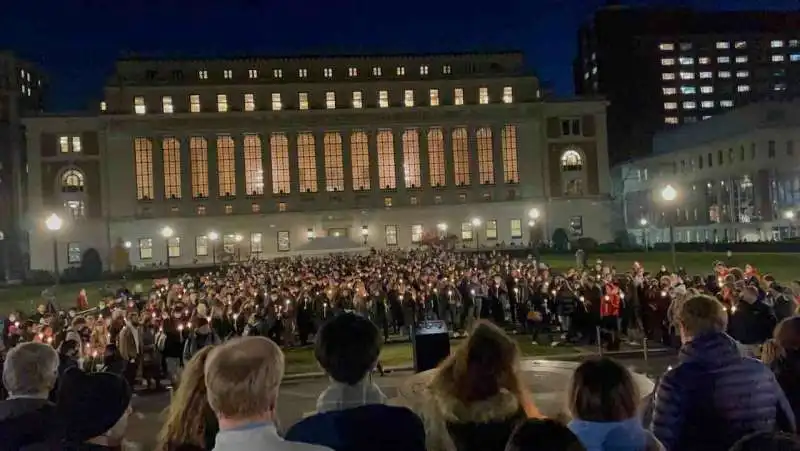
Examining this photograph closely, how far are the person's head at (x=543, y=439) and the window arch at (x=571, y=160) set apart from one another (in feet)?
340

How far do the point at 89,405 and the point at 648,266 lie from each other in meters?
Result: 47.9

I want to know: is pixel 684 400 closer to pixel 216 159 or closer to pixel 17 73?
pixel 216 159

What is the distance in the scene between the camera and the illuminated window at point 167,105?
98.8m

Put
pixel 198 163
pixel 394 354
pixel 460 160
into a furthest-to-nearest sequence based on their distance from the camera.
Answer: pixel 460 160, pixel 198 163, pixel 394 354

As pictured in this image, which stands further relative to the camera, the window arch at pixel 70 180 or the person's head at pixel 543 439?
the window arch at pixel 70 180

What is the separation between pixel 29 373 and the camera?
219 inches

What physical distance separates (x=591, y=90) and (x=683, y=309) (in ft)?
501

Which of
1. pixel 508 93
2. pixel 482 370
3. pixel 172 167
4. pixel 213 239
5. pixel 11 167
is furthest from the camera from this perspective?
pixel 11 167

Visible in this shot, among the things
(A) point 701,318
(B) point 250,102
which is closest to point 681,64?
(B) point 250,102

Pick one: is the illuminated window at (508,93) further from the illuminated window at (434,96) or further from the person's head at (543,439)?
the person's head at (543,439)

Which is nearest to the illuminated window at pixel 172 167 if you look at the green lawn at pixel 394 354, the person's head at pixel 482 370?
the green lawn at pixel 394 354

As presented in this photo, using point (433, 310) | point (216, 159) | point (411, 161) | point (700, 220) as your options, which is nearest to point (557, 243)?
point (700, 220)

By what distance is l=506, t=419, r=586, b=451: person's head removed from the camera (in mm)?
3338

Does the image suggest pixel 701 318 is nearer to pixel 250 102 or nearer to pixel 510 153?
pixel 250 102
